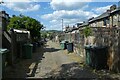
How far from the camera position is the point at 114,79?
10.8 metres

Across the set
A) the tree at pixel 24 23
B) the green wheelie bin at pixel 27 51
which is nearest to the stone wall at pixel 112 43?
the green wheelie bin at pixel 27 51

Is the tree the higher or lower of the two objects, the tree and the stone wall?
the higher

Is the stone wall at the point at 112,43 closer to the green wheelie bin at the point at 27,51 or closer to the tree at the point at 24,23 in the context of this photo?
the green wheelie bin at the point at 27,51

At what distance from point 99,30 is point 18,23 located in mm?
19001

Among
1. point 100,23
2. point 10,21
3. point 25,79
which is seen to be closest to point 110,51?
point 25,79

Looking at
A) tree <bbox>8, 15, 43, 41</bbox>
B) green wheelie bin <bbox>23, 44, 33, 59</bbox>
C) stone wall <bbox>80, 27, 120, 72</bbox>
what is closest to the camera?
stone wall <bbox>80, 27, 120, 72</bbox>

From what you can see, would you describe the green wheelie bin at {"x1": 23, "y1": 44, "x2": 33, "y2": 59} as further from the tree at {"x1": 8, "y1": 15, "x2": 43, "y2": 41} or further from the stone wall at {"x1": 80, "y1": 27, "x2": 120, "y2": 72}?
the tree at {"x1": 8, "y1": 15, "x2": 43, "y2": 41}

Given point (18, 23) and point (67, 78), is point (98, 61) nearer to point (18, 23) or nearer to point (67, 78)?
point (67, 78)

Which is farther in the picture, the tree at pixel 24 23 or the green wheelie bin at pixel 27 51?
the tree at pixel 24 23

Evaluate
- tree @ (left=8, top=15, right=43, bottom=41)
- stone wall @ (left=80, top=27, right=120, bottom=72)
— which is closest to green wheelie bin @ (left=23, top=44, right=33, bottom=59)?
stone wall @ (left=80, top=27, right=120, bottom=72)

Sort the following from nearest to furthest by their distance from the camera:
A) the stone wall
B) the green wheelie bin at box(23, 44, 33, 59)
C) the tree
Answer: the stone wall < the green wheelie bin at box(23, 44, 33, 59) < the tree

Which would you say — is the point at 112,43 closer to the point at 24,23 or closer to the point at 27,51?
the point at 27,51

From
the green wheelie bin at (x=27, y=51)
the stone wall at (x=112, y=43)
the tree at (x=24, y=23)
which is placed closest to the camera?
the stone wall at (x=112, y=43)

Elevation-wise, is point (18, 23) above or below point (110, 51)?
above
